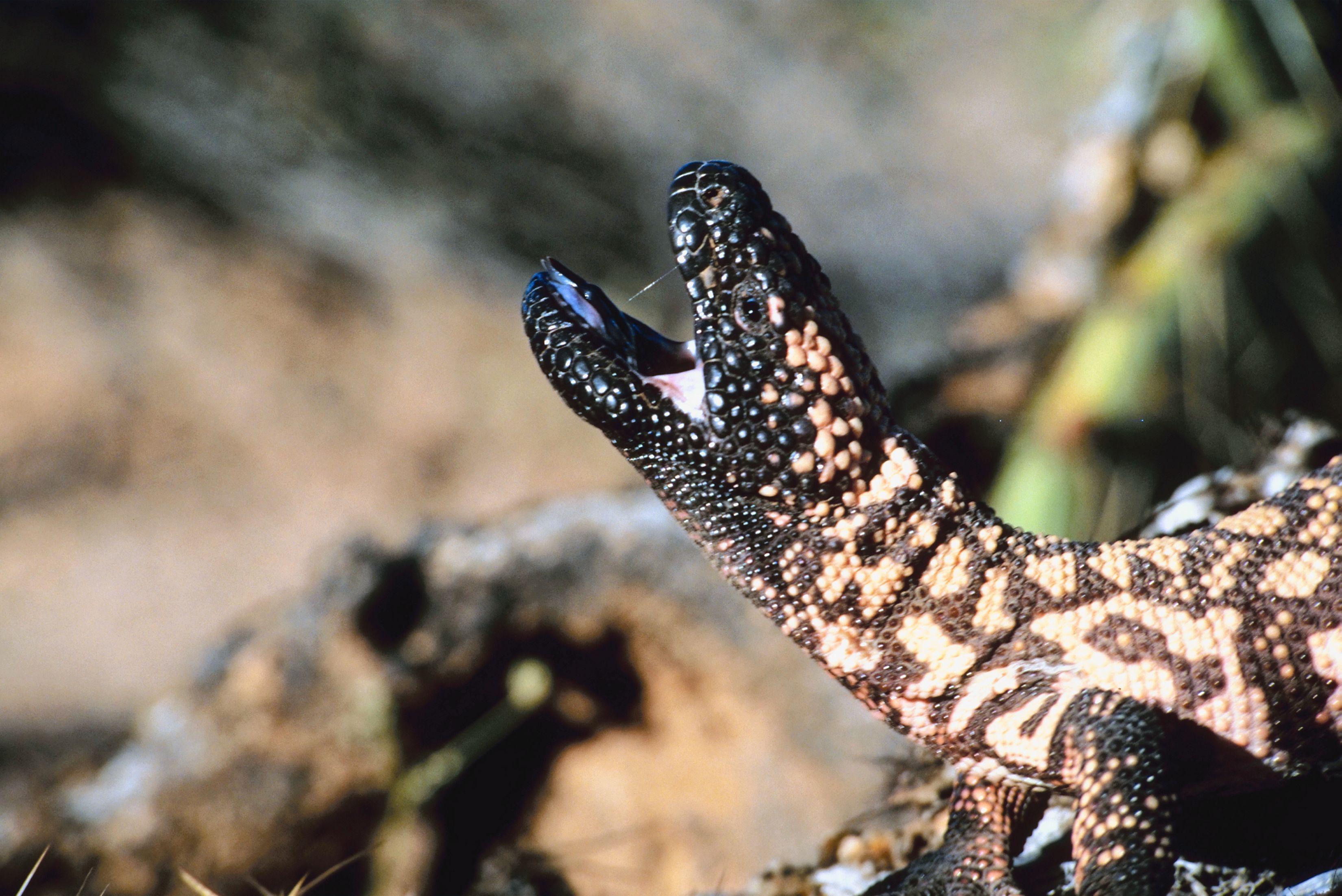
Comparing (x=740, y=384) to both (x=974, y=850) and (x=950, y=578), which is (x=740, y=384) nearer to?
(x=950, y=578)

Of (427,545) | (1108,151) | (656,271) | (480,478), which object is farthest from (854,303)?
(427,545)

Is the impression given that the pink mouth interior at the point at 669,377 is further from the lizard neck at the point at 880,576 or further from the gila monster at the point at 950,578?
the lizard neck at the point at 880,576

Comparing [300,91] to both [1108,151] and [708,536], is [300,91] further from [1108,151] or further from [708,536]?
[708,536]

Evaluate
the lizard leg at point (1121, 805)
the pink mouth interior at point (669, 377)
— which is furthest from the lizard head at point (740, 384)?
the lizard leg at point (1121, 805)

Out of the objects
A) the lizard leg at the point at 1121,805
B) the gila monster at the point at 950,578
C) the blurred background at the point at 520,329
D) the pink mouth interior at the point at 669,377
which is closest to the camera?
the lizard leg at the point at 1121,805

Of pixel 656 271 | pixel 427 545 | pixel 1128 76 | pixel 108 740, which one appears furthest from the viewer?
pixel 656 271

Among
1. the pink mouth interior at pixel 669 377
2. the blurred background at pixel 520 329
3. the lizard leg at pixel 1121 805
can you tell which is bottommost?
the lizard leg at pixel 1121 805
